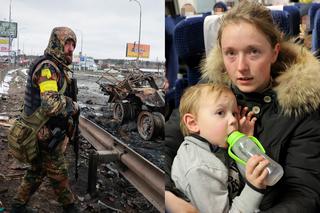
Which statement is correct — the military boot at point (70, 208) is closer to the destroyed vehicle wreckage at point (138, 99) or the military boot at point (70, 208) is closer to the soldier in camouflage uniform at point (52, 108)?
the soldier in camouflage uniform at point (52, 108)

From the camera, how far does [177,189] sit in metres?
0.80

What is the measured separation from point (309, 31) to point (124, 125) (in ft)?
2.02

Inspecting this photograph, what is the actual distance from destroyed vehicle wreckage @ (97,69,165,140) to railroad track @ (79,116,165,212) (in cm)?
8

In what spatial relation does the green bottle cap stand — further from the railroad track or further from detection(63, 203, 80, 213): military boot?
detection(63, 203, 80, 213): military boot

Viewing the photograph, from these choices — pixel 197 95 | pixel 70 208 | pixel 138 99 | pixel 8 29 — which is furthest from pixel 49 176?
pixel 197 95

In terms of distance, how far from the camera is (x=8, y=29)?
43.0 inches

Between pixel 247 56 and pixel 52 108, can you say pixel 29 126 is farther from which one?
pixel 247 56

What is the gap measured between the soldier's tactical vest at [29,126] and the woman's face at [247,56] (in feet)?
1.71

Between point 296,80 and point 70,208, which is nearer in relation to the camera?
point 296,80

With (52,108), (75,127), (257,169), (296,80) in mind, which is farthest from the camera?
(75,127)

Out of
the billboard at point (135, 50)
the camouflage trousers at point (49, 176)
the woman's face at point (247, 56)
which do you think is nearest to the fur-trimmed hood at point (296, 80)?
the woman's face at point (247, 56)

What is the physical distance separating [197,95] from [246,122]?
13 centimetres

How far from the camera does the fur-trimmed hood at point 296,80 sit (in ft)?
2.45

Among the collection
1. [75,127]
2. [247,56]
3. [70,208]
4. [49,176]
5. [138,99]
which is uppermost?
[247,56]
